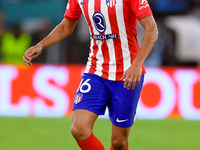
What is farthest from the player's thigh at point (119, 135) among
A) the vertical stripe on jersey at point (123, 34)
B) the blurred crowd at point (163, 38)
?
the blurred crowd at point (163, 38)

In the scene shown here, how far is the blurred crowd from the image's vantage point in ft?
39.8

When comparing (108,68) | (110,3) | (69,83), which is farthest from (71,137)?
(110,3)

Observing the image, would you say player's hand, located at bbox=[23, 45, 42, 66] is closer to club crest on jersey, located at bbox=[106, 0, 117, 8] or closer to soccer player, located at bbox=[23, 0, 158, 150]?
soccer player, located at bbox=[23, 0, 158, 150]

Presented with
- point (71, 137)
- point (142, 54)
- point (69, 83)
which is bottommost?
point (71, 137)

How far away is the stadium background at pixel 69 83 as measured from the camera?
7.46m

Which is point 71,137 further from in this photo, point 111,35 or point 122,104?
point 111,35

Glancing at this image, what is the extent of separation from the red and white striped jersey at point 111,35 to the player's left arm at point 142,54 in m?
0.16

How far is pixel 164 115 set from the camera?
9.52 meters

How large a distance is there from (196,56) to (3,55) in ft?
15.5

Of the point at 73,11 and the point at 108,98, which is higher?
the point at 73,11

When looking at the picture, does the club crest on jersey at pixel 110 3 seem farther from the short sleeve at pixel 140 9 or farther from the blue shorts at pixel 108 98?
the blue shorts at pixel 108 98

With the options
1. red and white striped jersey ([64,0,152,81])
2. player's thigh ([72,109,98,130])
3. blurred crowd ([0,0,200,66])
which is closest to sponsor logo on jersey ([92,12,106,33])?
red and white striped jersey ([64,0,152,81])

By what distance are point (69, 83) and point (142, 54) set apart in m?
5.42

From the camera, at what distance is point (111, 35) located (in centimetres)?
465
